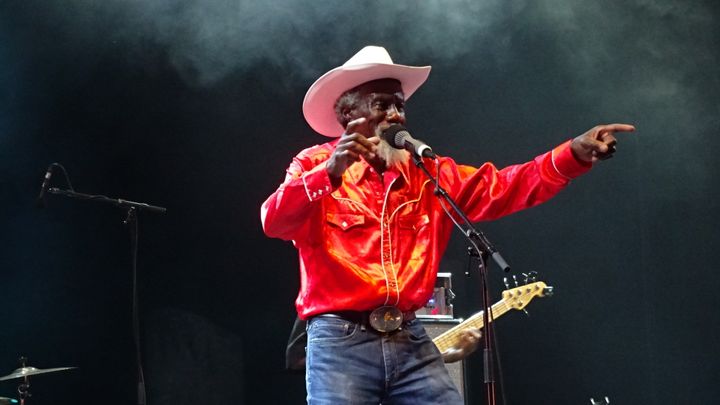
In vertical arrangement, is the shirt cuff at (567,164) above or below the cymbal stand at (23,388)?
above

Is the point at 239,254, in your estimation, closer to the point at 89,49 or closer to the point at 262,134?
the point at 262,134

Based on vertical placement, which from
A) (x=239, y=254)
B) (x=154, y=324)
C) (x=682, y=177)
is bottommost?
(x=154, y=324)

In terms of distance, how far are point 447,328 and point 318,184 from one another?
2583 millimetres

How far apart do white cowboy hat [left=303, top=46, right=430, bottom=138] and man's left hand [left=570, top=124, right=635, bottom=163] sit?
29.3 inches

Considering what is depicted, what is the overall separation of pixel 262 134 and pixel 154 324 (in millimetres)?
1347

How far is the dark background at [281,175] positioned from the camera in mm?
4863

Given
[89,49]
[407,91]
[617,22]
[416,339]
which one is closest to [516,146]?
[617,22]

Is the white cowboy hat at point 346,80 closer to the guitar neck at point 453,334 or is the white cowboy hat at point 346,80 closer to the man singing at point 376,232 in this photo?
the man singing at point 376,232

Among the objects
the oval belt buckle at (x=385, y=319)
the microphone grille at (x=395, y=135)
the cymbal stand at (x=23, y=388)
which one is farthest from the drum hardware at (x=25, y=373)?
the microphone grille at (x=395, y=135)

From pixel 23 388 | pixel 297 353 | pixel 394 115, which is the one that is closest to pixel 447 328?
pixel 297 353

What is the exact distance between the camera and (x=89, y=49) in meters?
5.02

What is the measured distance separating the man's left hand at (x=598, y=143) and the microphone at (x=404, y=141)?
1.69 feet

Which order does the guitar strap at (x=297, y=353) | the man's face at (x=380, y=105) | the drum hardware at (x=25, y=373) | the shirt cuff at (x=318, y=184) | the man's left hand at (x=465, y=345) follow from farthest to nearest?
the man's left hand at (x=465, y=345)
the drum hardware at (x=25, y=373)
the guitar strap at (x=297, y=353)
the man's face at (x=380, y=105)
the shirt cuff at (x=318, y=184)

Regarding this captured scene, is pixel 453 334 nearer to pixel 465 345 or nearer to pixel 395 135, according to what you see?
pixel 465 345
